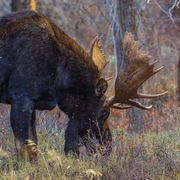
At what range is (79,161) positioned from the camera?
910 cm

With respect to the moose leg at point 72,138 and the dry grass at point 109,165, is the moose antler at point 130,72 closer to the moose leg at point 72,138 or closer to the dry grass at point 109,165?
the moose leg at point 72,138

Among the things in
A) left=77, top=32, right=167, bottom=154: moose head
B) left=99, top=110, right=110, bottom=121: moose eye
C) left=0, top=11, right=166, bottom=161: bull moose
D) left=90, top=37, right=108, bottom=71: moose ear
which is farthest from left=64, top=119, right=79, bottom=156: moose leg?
left=90, top=37, right=108, bottom=71: moose ear

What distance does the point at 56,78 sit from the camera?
10109 mm

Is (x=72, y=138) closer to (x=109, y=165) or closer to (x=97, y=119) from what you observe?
(x=97, y=119)

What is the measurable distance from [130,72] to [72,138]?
1.35 metres

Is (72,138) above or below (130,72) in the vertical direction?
below

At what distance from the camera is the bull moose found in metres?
9.70

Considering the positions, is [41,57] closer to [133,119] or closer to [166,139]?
[166,139]

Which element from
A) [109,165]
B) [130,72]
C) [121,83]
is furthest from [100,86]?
[109,165]

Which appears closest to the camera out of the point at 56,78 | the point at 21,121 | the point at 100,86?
the point at 21,121

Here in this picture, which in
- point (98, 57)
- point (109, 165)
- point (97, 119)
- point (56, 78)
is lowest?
point (109, 165)

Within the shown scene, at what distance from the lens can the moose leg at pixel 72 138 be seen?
1008 cm

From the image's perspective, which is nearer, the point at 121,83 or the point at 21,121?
the point at 21,121

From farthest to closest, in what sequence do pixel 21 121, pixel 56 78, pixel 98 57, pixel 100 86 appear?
pixel 98 57 < pixel 100 86 < pixel 56 78 < pixel 21 121
